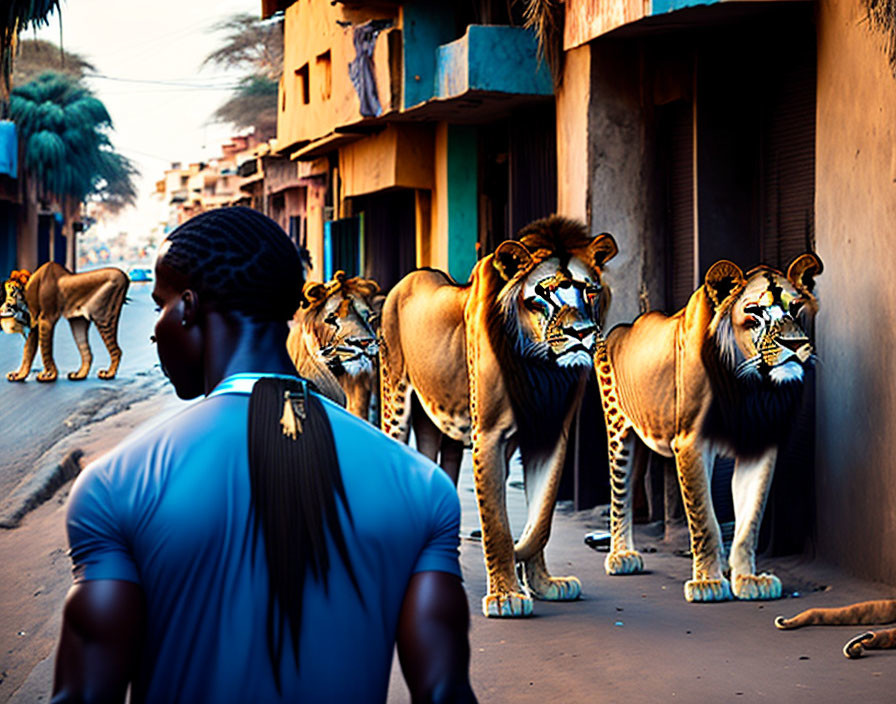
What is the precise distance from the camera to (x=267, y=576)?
218cm

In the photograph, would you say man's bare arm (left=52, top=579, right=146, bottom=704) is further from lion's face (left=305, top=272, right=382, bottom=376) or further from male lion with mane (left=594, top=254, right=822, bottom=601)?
lion's face (left=305, top=272, right=382, bottom=376)

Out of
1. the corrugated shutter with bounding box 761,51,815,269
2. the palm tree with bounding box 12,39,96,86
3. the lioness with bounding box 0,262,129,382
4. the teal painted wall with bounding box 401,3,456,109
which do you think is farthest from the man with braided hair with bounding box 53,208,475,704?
the palm tree with bounding box 12,39,96,86

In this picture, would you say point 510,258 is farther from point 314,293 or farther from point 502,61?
point 502,61

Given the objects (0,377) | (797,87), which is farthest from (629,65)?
(0,377)

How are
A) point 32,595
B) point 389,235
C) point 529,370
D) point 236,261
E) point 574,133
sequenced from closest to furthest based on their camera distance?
1. point 236,261
2. point 529,370
3. point 32,595
4. point 574,133
5. point 389,235

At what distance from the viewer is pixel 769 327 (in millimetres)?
7074

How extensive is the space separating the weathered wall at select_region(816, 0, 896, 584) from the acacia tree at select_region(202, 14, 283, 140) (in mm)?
38470

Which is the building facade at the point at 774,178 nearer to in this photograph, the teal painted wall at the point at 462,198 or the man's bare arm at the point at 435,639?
the man's bare arm at the point at 435,639

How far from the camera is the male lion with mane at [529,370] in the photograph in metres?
6.78

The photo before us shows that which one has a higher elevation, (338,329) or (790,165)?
(790,165)

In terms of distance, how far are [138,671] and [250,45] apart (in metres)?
46.3

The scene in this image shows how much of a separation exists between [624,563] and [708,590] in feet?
3.26

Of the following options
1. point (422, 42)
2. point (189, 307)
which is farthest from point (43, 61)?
point (189, 307)

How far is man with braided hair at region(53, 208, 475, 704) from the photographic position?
6.99 feet
